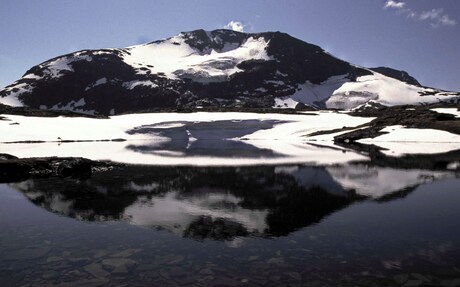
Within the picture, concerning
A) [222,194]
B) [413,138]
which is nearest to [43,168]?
[222,194]

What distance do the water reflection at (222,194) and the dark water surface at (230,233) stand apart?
0.10m

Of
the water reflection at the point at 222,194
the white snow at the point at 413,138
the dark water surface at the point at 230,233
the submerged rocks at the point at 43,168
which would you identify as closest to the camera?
the dark water surface at the point at 230,233

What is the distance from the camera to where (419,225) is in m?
17.8

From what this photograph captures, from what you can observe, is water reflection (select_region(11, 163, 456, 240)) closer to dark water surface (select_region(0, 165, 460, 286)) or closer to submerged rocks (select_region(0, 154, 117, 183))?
dark water surface (select_region(0, 165, 460, 286))

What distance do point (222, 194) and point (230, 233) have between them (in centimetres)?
924

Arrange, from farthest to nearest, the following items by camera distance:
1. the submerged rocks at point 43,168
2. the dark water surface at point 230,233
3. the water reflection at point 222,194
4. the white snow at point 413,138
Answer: the white snow at point 413,138, the submerged rocks at point 43,168, the water reflection at point 222,194, the dark water surface at point 230,233

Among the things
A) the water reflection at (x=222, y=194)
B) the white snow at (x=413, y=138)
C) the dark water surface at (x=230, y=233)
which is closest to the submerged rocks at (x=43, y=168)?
the water reflection at (x=222, y=194)

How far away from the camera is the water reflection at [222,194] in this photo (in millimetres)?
18766

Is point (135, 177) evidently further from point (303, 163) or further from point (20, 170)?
point (303, 163)

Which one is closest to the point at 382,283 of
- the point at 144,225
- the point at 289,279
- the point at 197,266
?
the point at 289,279

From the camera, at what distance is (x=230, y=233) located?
16.9m

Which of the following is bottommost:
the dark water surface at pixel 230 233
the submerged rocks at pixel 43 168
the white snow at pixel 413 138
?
the dark water surface at pixel 230 233

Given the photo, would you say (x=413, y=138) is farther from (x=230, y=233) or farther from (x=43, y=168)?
(x=230, y=233)

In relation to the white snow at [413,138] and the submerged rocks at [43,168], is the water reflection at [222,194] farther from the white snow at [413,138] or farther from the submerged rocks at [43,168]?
the white snow at [413,138]
